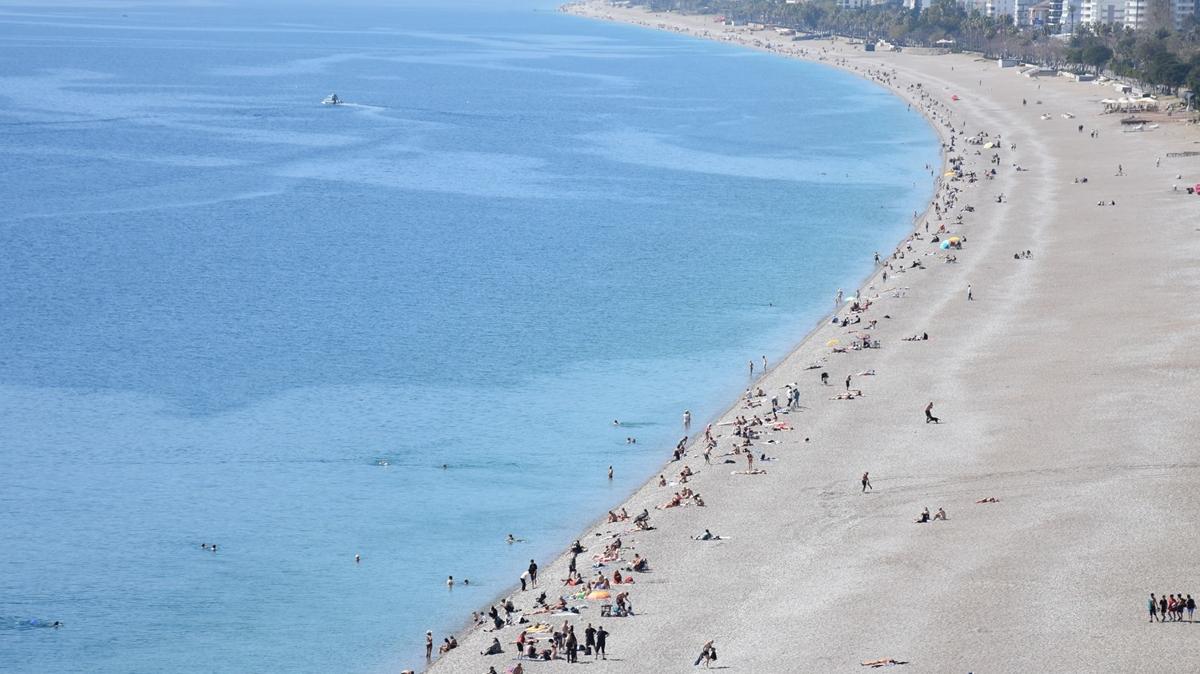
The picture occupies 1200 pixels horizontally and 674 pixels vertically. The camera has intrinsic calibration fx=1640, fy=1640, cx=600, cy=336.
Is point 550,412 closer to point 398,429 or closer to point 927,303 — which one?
point 398,429

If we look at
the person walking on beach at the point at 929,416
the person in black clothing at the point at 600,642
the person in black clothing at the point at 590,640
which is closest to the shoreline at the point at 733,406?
the person in black clothing at the point at 590,640

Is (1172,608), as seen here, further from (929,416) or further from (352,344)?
(352,344)

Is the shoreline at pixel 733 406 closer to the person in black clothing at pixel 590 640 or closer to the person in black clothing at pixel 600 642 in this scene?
the person in black clothing at pixel 590 640

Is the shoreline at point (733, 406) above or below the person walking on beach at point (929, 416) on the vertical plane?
below

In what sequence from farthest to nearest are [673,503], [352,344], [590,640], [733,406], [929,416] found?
1. [352,344]
2. [733,406]
3. [929,416]
4. [673,503]
5. [590,640]

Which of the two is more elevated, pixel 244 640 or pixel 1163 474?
pixel 1163 474

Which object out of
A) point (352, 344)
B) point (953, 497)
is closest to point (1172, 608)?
point (953, 497)

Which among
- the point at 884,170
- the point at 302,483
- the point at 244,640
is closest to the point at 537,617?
the point at 244,640
